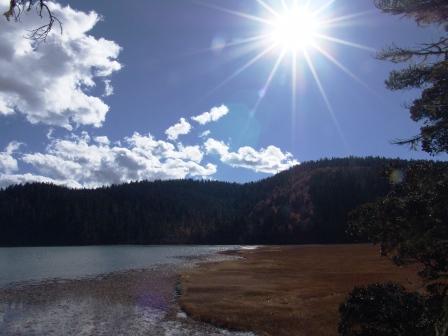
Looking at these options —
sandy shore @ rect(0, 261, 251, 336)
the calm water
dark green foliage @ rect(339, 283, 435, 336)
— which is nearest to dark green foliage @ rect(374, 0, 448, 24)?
dark green foliage @ rect(339, 283, 435, 336)

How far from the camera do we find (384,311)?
51.8ft

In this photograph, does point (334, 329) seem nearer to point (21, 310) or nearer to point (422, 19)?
point (422, 19)

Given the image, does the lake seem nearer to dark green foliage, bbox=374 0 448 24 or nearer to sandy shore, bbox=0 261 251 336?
sandy shore, bbox=0 261 251 336

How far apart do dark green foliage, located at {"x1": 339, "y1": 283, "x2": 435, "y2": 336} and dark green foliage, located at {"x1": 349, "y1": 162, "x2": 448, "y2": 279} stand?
244cm

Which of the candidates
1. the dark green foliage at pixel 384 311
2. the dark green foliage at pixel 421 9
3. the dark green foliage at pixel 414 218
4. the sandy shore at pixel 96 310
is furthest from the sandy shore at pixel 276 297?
the dark green foliage at pixel 421 9

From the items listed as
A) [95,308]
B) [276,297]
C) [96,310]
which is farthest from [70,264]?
[276,297]

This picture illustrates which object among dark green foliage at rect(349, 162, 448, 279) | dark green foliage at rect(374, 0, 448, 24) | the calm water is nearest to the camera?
dark green foliage at rect(349, 162, 448, 279)

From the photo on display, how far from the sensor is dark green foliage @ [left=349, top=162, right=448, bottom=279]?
36.7ft

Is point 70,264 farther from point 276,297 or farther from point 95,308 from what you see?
point 276,297

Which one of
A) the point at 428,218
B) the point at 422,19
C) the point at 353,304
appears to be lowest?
the point at 353,304

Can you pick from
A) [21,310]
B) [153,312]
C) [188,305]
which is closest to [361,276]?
[188,305]

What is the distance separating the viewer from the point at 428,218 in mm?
11711

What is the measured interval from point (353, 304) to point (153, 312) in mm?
20189

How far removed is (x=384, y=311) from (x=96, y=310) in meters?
24.6
